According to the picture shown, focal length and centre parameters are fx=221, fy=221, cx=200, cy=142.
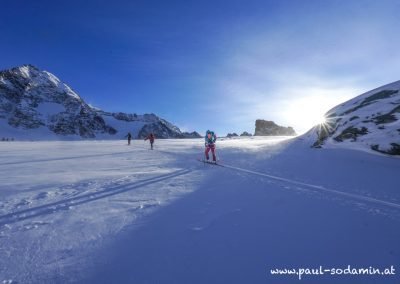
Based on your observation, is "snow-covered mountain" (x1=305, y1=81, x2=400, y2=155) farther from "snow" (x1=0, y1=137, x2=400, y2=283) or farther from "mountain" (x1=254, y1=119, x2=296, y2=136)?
"mountain" (x1=254, y1=119, x2=296, y2=136)

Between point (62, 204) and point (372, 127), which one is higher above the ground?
point (372, 127)

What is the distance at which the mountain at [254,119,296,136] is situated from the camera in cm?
12050

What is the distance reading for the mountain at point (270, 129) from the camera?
12050 centimetres

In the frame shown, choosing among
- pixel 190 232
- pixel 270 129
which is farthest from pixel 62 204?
pixel 270 129

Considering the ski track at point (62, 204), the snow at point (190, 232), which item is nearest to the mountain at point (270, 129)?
the snow at point (190, 232)

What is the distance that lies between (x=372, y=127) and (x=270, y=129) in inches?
4369

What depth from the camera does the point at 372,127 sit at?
15438mm

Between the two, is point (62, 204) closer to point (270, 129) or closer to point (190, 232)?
point (190, 232)

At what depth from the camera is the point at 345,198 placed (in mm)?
6047

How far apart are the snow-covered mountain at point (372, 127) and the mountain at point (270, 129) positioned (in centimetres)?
10130

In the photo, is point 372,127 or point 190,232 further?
point 372,127

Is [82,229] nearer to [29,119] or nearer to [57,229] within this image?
[57,229]

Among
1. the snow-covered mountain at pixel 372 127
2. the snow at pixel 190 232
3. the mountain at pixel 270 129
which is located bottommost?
the snow at pixel 190 232

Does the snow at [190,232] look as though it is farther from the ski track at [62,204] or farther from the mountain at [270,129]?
the mountain at [270,129]
